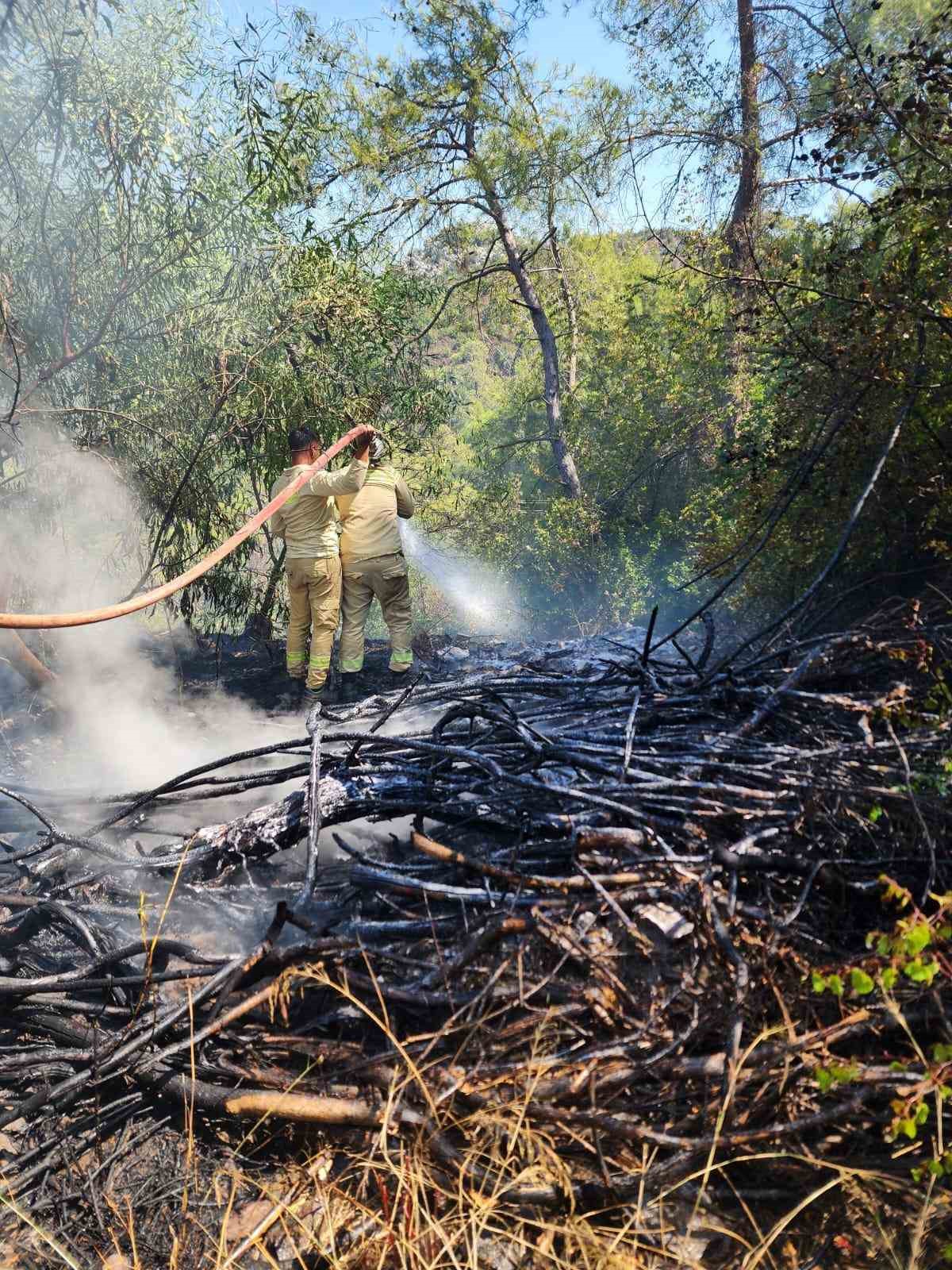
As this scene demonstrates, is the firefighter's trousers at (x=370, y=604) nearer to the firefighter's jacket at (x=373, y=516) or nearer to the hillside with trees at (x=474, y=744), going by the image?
the firefighter's jacket at (x=373, y=516)

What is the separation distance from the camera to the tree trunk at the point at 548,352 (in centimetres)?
1116

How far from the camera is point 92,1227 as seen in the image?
1934 mm

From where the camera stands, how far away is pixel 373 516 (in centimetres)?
704

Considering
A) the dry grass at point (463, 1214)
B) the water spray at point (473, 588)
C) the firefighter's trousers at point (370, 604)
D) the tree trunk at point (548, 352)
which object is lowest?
the water spray at point (473, 588)

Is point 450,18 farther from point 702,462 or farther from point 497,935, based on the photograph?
point 497,935

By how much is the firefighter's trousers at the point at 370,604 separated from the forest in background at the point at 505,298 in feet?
4.07

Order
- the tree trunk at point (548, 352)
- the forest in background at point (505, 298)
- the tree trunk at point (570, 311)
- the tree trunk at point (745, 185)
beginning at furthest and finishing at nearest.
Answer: the tree trunk at point (570, 311) → the tree trunk at point (548, 352) → the tree trunk at point (745, 185) → the forest in background at point (505, 298)

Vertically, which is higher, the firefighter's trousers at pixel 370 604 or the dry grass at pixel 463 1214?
the firefighter's trousers at pixel 370 604

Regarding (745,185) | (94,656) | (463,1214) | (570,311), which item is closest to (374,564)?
(94,656)

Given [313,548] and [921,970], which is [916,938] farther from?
[313,548]

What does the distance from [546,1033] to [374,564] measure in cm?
545

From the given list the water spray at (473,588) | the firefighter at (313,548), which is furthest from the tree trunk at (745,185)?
the water spray at (473,588)

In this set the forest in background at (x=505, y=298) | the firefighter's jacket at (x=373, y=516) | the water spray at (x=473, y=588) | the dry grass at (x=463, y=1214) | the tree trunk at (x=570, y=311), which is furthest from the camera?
the water spray at (x=473, y=588)

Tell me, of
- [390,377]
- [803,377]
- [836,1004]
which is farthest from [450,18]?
[836,1004]
